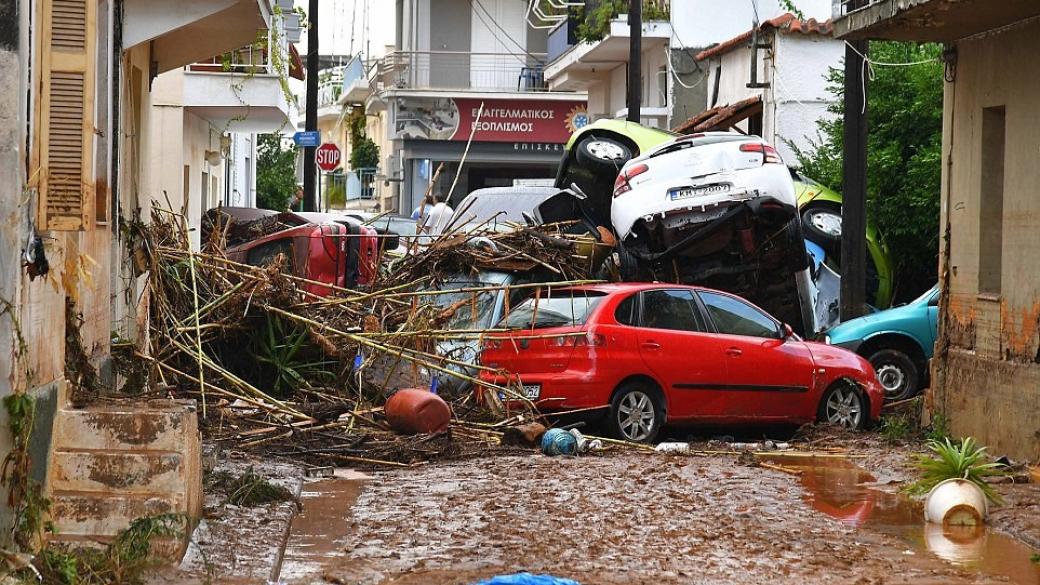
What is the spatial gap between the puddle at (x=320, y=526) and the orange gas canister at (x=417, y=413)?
1.01 metres

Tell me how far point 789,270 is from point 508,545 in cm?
983

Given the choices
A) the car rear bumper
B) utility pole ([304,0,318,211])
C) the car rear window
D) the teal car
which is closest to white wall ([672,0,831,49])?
utility pole ([304,0,318,211])

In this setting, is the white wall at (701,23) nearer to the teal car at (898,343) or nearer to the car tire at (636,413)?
the teal car at (898,343)

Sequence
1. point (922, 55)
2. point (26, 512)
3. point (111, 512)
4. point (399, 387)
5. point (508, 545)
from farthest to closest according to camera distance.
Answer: point (922, 55) → point (399, 387) → point (508, 545) → point (111, 512) → point (26, 512)

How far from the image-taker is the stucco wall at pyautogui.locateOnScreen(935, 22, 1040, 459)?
12516 millimetres

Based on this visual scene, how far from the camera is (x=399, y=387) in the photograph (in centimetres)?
1426

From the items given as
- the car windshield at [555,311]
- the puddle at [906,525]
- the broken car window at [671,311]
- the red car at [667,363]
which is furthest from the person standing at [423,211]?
the puddle at [906,525]

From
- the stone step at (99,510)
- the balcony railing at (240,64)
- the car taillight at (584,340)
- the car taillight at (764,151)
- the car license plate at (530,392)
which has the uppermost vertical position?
the balcony railing at (240,64)

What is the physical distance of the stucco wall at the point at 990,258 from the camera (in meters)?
12.5

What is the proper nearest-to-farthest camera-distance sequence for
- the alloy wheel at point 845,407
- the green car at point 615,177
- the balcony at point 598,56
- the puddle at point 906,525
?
1. the puddle at point 906,525
2. the alloy wheel at point 845,407
3. the green car at point 615,177
4. the balcony at point 598,56

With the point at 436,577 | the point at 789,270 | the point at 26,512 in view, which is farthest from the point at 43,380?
the point at 789,270

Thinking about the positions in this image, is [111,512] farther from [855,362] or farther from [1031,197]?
[855,362]

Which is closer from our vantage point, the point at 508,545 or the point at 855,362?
the point at 508,545

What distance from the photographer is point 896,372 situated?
17484mm
